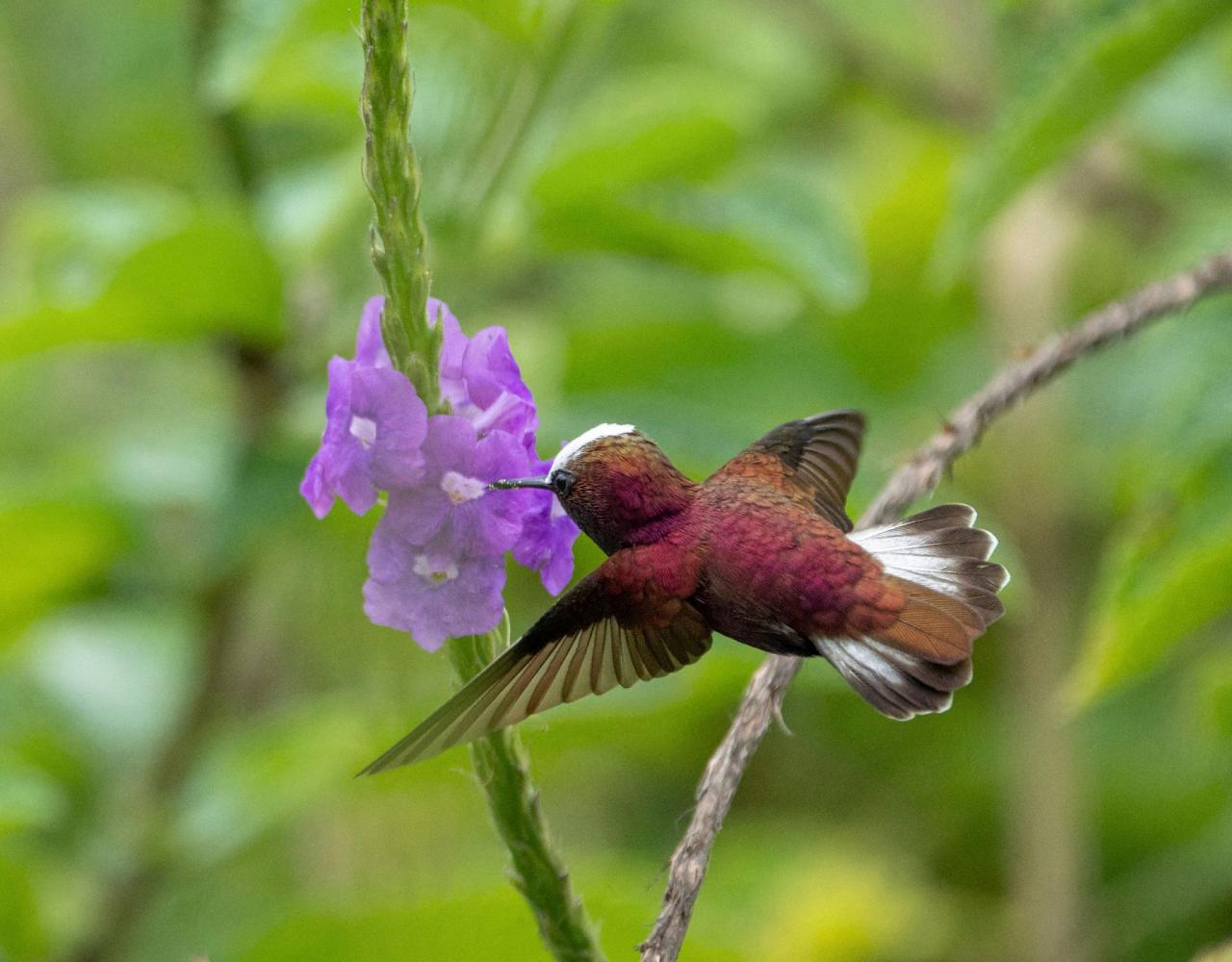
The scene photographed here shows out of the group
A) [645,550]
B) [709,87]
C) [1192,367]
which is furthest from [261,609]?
[645,550]

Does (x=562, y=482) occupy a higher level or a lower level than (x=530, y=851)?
higher

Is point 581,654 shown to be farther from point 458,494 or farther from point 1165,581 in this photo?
point 1165,581

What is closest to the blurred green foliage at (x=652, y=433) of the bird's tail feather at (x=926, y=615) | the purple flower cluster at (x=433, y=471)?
the purple flower cluster at (x=433, y=471)

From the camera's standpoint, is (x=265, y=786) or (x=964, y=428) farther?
(x=265, y=786)

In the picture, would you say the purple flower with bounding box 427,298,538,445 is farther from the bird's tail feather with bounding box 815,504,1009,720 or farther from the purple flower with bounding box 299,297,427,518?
the bird's tail feather with bounding box 815,504,1009,720

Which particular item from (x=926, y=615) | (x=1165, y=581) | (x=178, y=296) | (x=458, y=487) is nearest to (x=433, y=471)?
(x=458, y=487)

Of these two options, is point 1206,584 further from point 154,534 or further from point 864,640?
point 154,534

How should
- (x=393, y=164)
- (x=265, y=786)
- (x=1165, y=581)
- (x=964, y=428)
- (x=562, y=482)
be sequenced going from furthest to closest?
(x=265, y=786), (x=1165, y=581), (x=964, y=428), (x=562, y=482), (x=393, y=164)
